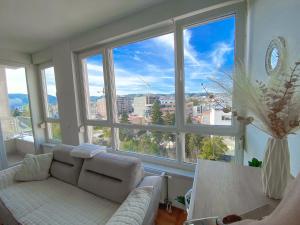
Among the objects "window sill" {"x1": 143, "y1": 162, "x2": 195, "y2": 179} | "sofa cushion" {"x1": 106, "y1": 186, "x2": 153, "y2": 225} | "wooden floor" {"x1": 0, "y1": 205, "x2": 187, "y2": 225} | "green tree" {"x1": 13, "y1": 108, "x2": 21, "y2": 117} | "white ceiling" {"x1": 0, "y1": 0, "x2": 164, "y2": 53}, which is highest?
"white ceiling" {"x1": 0, "y1": 0, "x2": 164, "y2": 53}

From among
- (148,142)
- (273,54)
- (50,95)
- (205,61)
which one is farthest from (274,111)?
(50,95)

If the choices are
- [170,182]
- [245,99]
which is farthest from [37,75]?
[245,99]

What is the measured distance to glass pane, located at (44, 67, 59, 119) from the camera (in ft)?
10.6

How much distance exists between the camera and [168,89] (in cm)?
197

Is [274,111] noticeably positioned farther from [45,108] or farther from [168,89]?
[45,108]

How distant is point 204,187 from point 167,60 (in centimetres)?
153

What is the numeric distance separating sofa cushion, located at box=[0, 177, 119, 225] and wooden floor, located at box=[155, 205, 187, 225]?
63 centimetres

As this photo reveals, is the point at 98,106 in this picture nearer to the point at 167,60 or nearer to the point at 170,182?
the point at 167,60

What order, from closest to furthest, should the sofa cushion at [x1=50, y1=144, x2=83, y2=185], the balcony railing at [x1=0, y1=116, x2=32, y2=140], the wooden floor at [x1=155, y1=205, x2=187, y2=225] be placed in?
the wooden floor at [x1=155, y1=205, x2=187, y2=225] → the sofa cushion at [x1=50, y1=144, x2=83, y2=185] → the balcony railing at [x1=0, y1=116, x2=32, y2=140]

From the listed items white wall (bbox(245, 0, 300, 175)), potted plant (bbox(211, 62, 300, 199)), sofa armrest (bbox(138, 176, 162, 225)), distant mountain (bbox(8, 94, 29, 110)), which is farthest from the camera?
distant mountain (bbox(8, 94, 29, 110))

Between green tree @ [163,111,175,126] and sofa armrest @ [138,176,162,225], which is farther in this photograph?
green tree @ [163,111,175,126]

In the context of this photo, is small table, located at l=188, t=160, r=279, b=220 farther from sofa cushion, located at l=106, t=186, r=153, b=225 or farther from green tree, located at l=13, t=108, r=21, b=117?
green tree, located at l=13, t=108, r=21, b=117

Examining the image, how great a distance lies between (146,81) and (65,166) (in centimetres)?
148

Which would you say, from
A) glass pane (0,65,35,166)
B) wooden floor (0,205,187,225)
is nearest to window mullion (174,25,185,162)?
wooden floor (0,205,187,225)
